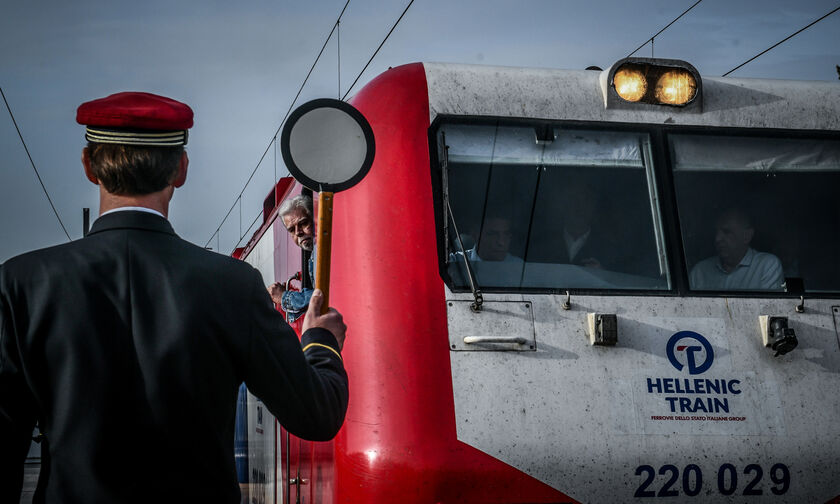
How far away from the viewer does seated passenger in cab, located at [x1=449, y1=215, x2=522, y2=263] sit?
143 inches

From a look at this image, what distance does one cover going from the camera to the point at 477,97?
3.87 metres

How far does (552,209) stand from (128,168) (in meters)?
2.30

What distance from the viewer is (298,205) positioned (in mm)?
4652

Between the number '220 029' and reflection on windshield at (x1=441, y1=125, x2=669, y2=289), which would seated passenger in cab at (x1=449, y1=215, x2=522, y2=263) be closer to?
reflection on windshield at (x1=441, y1=125, x2=669, y2=289)

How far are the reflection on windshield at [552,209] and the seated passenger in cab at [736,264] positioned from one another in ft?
0.72

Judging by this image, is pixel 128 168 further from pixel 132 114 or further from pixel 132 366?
pixel 132 366

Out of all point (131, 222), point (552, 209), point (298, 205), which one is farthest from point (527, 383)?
point (131, 222)

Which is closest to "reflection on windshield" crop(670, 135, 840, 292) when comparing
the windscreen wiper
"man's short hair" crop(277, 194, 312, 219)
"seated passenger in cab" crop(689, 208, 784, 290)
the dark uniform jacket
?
"seated passenger in cab" crop(689, 208, 784, 290)

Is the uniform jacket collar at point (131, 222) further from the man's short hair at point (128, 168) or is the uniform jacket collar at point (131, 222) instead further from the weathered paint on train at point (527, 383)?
the weathered paint on train at point (527, 383)

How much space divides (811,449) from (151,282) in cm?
285

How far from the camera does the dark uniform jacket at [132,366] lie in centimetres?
163

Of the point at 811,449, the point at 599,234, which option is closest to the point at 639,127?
the point at 599,234

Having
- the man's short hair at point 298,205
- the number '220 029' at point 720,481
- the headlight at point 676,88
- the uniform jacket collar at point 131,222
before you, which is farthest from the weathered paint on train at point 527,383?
the uniform jacket collar at point 131,222

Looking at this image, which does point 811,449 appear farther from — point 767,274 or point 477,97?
point 477,97
